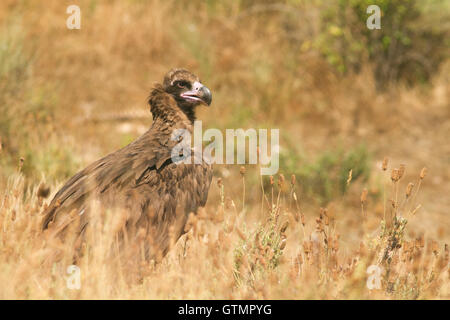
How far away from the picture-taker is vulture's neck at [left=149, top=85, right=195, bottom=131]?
5.16 m

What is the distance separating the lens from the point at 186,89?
5348 millimetres

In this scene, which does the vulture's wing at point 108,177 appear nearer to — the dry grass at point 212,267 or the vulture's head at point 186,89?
the dry grass at point 212,267

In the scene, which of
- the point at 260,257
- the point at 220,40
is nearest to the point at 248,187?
the point at 220,40

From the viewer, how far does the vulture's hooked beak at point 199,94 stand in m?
5.25

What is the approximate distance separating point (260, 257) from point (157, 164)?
1.15m

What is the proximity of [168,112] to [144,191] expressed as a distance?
43.2 inches

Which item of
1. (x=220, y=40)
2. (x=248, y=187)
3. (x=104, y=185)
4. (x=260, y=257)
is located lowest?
(x=248, y=187)

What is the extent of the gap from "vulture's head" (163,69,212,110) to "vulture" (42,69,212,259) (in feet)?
1.40

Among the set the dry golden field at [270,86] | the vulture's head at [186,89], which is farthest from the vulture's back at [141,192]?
the dry golden field at [270,86]

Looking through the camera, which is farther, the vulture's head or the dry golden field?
the dry golden field

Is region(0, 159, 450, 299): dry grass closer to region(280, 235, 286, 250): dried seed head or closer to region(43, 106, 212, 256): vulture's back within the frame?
region(280, 235, 286, 250): dried seed head

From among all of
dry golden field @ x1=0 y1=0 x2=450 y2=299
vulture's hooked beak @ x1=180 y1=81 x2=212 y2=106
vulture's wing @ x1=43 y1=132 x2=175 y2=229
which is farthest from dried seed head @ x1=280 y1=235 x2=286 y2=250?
dry golden field @ x1=0 y1=0 x2=450 y2=299
